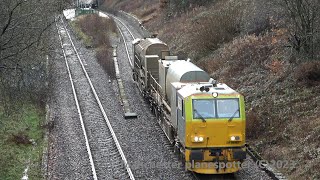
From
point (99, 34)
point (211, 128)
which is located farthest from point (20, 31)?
point (99, 34)

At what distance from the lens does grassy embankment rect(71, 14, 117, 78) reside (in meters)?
39.7

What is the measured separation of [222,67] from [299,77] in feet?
25.8

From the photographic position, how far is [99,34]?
167ft

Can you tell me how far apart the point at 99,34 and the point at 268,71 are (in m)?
29.8

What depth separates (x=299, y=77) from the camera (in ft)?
67.4

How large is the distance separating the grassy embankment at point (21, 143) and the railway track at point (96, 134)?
1.82 metres

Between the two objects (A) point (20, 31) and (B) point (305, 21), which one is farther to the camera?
(B) point (305, 21)

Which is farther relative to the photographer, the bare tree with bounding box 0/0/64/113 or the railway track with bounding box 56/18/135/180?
the railway track with bounding box 56/18/135/180

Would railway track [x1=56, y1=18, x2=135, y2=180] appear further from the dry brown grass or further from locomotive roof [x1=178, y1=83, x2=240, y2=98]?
the dry brown grass

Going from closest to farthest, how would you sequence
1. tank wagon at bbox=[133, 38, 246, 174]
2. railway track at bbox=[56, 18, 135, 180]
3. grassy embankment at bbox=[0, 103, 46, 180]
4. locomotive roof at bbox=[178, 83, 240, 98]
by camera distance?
tank wagon at bbox=[133, 38, 246, 174]
locomotive roof at bbox=[178, 83, 240, 98]
railway track at bbox=[56, 18, 135, 180]
grassy embankment at bbox=[0, 103, 46, 180]

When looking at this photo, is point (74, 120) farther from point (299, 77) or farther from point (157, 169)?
point (299, 77)

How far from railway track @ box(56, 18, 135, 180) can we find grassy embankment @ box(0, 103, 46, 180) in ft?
5.97

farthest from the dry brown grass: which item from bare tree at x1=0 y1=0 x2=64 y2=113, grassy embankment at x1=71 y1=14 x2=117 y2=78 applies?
grassy embankment at x1=71 y1=14 x2=117 y2=78

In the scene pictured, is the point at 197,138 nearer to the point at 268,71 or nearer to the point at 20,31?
the point at 20,31
